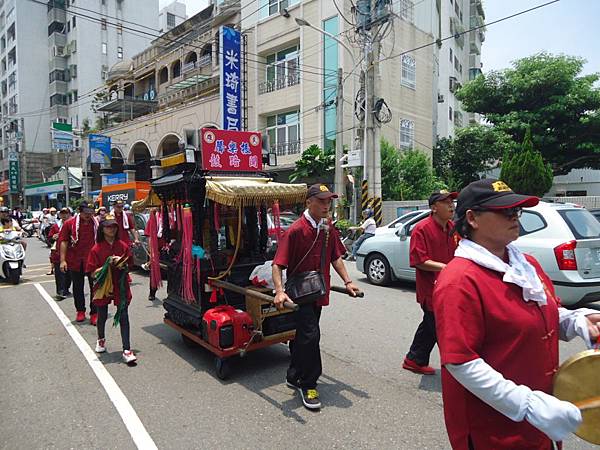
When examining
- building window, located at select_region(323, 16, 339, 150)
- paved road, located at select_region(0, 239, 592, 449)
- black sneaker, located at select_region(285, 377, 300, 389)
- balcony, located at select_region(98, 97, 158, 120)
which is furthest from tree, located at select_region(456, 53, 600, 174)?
balcony, located at select_region(98, 97, 158, 120)

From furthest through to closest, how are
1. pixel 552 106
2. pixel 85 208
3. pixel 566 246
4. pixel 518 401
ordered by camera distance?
pixel 552 106, pixel 85 208, pixel 566 246, pixel 518 401

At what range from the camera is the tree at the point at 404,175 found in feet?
56.0

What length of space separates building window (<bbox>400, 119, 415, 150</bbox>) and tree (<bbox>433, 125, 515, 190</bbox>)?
216 cm

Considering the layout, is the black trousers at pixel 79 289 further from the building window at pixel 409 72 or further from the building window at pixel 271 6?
the building window at pixel 409 72

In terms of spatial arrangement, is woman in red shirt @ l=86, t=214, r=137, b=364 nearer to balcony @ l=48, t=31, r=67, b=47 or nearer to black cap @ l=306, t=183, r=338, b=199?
black cap @ l=306, t=183, r=338, b=199

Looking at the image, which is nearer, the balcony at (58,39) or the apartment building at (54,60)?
the apartment building at (54,60)

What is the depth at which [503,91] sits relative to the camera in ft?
65.4

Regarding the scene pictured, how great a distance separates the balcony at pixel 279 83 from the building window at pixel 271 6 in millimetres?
3214

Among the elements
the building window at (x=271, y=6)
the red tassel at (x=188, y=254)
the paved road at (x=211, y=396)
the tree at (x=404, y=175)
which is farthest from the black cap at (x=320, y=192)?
the building window at (x=271, y=6)

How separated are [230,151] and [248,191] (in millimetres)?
974

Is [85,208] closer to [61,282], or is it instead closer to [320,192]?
[61,282]

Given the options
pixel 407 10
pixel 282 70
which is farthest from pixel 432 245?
pixel 407 10

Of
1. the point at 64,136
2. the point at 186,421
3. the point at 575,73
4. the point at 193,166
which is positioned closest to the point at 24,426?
the point at 186,421

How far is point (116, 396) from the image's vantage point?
3846mm
